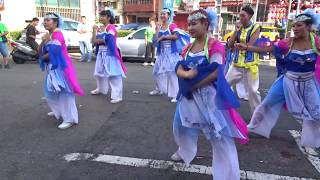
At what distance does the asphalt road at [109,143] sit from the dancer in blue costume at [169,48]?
40 centimetres

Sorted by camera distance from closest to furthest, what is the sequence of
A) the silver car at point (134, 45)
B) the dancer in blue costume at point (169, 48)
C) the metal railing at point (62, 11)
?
the dancer in blue costume at point (169, 48), the silver car at point (134, 45), the metal railing at point (62, 11)

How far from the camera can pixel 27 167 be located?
13.0 feet

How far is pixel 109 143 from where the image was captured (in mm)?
4719

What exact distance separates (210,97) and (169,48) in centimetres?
381

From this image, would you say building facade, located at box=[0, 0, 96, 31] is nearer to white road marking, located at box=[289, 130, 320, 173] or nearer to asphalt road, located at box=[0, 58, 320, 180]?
asphalt road, located at box=[0, 58, 320, 180]

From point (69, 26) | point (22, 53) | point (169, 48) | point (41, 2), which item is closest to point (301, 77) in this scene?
point (169, 48)

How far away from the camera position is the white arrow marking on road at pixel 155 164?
3.80 m

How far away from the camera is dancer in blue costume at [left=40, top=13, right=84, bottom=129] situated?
4.99 metres

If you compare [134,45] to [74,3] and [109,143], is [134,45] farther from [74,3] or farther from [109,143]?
[74,3]

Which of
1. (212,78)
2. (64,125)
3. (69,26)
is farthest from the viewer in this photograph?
(69,26)

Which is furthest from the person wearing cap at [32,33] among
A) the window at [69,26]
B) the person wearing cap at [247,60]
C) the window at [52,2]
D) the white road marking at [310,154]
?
the window at [52,2]

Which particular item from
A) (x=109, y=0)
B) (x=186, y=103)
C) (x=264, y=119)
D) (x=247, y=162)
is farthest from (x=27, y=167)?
(x=109, y=0)

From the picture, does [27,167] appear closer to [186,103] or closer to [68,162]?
[68,162]

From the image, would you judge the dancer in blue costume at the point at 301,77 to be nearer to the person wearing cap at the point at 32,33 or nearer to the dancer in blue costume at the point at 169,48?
the dancer in blue costume at the point at 169,48
